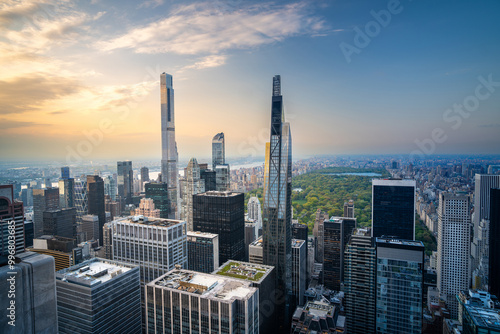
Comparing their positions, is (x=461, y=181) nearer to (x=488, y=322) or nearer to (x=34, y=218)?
(x=488, y=322)

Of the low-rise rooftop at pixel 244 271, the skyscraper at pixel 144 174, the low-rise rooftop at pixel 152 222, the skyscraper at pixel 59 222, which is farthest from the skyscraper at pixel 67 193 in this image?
the low-rise rooftop at pixel 244 271

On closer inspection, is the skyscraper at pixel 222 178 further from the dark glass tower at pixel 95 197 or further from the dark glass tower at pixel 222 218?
the dark glass tower at pixel 95 197

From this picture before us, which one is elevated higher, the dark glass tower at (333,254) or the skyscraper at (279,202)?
the skyscraper at (279,202)

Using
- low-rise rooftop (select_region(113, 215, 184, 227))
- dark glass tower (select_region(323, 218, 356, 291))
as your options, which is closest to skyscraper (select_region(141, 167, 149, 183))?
low-rise rooftop (select_region(113, 215, 184, 227))

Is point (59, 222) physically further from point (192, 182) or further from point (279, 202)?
point (279, 202)

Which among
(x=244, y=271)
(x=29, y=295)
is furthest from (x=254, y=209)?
(x=29, y=295)

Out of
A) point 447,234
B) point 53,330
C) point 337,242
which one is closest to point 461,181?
point 447,234
